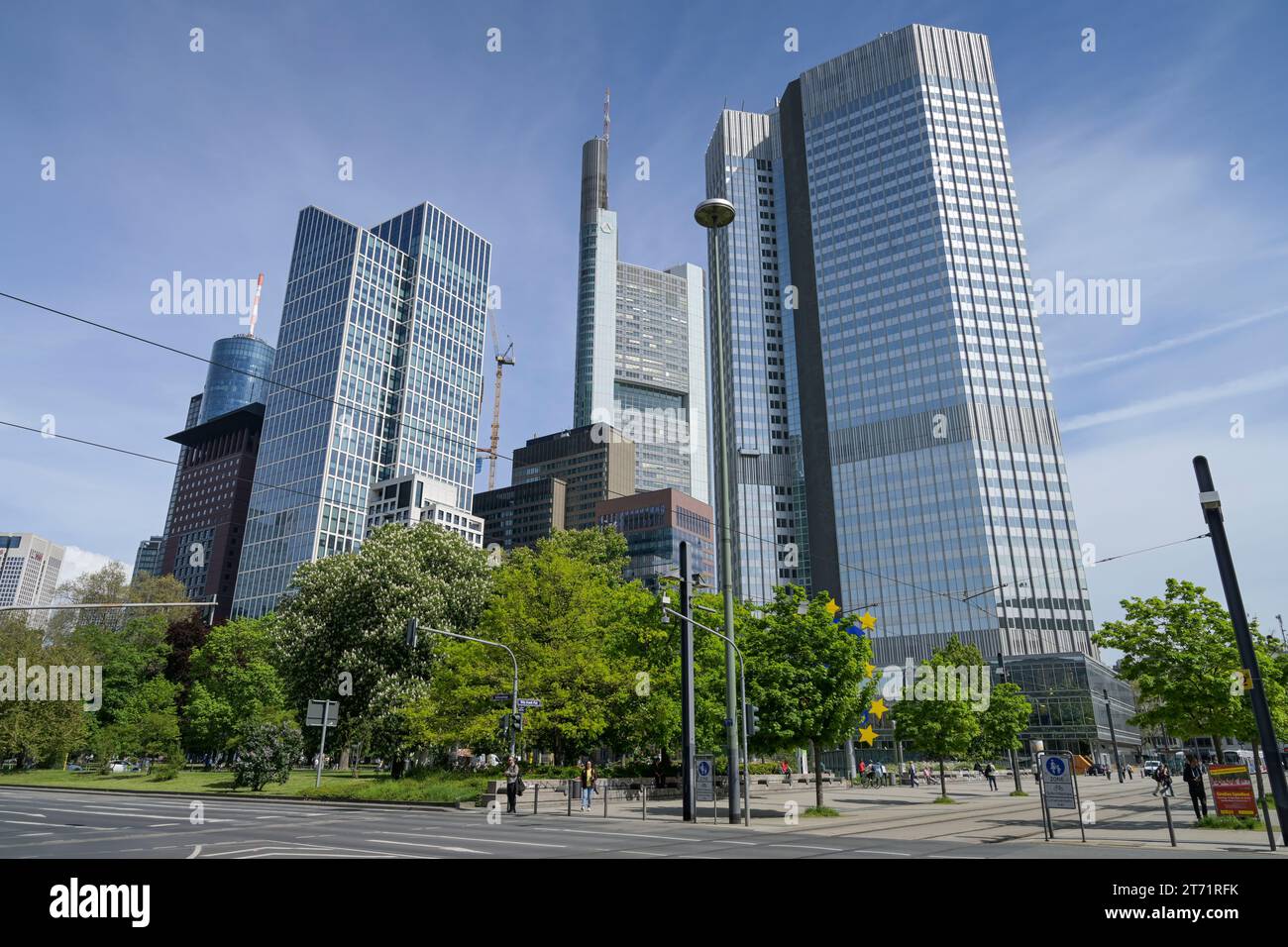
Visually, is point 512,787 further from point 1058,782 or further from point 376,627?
point 1058,782

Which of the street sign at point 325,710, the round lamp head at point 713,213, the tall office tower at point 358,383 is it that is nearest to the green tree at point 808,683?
the round lamp head at point 713,213

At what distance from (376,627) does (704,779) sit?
24.8 metres

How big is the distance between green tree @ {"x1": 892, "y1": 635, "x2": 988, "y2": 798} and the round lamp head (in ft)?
91.8

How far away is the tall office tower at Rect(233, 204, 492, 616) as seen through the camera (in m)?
140

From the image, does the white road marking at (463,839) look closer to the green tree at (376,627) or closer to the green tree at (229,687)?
the green tree at (376,627)

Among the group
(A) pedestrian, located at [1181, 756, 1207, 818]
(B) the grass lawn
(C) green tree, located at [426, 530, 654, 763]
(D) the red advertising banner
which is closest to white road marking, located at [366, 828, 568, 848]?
(B) the grass lawn

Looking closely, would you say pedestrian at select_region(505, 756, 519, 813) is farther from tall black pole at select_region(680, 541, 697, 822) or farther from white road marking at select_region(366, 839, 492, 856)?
white road marking at select_region(366, 839, 492, 856)

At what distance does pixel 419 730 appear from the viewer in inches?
1394

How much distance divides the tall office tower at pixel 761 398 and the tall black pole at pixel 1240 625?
5033 inches

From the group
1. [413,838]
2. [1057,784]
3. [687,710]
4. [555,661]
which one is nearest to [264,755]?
[555,661]

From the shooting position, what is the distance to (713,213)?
915 inches

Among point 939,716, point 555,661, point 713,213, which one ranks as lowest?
point 939,716
